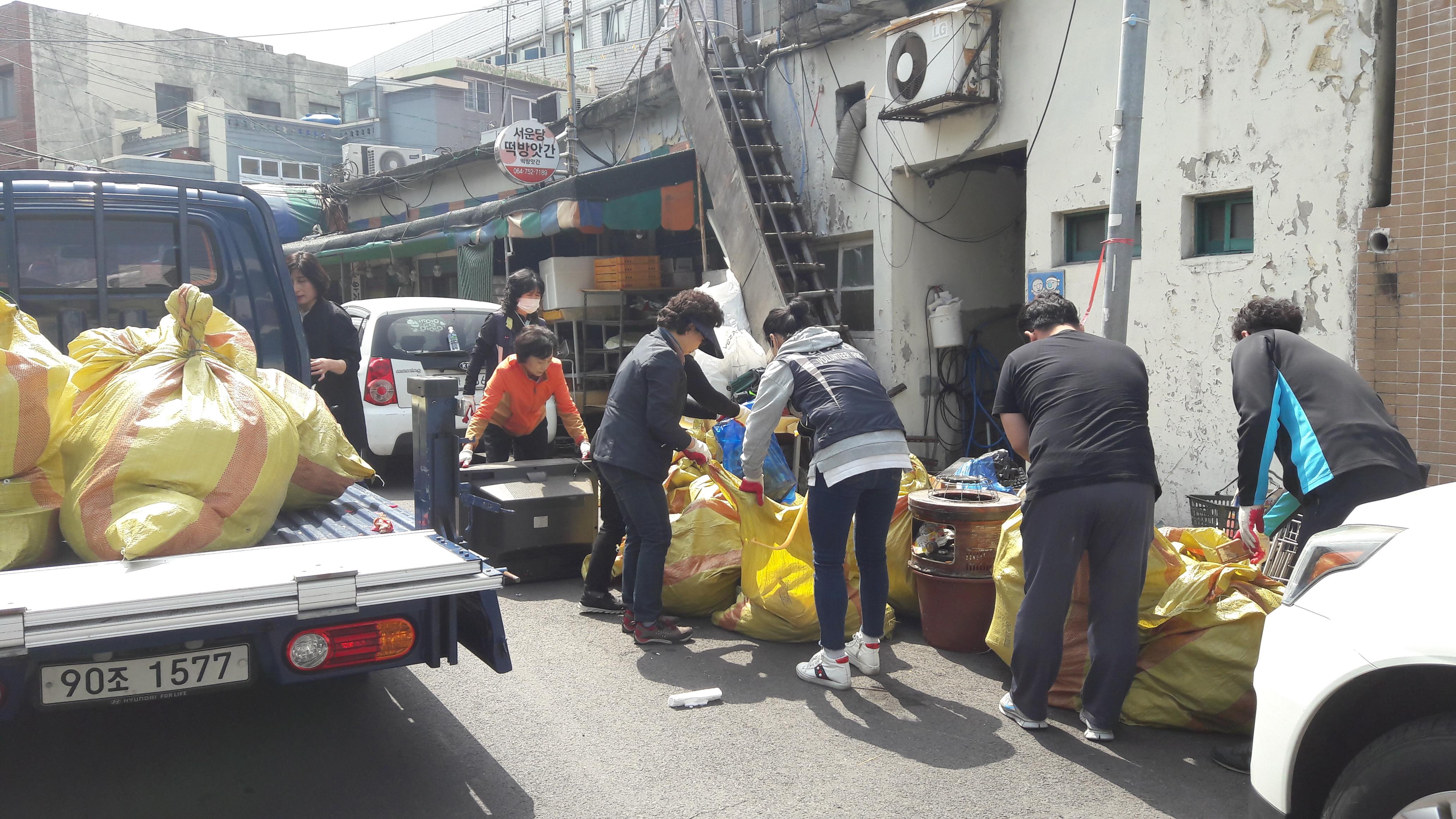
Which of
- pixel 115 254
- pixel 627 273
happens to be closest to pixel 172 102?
pixel 627 273

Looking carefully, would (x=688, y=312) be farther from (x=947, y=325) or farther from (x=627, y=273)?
(x=627, y=273)

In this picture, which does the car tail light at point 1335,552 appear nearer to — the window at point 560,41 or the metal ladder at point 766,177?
the metal ladder at point 766,177

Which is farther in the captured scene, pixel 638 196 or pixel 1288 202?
pixel 638 196

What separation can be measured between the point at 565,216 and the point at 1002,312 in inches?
175

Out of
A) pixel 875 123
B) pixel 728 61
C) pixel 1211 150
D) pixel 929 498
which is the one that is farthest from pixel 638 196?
pixel 929 498

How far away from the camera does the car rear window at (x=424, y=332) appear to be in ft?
28.8

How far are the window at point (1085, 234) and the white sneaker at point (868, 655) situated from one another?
4252mm

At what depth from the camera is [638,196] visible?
34.8ft

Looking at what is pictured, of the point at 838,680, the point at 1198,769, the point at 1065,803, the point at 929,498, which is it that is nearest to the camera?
the point at 1065,803

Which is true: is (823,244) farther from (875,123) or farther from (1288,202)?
(1288,202)

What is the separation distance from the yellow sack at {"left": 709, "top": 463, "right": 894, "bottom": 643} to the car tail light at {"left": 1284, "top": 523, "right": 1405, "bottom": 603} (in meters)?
2.55

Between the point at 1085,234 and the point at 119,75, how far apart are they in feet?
118

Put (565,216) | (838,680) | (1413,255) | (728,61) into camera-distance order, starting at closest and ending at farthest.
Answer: (838,680)
(1413,255)
(565,216)
(728,61)

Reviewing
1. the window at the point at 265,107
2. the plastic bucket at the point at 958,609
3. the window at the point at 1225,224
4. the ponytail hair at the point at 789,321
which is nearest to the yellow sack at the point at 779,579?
the plastic bucket at the point at 958,609
